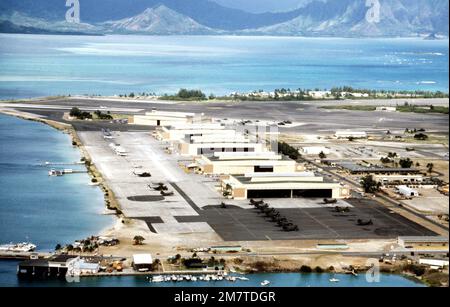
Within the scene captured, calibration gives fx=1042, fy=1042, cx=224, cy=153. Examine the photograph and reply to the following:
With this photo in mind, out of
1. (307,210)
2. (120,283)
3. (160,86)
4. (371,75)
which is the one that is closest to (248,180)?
(307,210)

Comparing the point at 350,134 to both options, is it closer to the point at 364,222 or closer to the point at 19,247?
the point at 364,222

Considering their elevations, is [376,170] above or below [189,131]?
below

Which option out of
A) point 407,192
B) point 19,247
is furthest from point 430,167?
point 19,247

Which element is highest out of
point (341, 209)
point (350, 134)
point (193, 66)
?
point (341, 209)

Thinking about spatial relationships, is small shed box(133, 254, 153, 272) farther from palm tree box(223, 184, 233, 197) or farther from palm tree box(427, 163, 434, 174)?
palm tree box(427, 163, 434, 174)

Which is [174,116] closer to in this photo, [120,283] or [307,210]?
[307,210]

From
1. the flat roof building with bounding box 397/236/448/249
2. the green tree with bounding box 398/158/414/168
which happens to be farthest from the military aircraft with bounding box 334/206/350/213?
the green tree with bounding box 398/158/414/168
